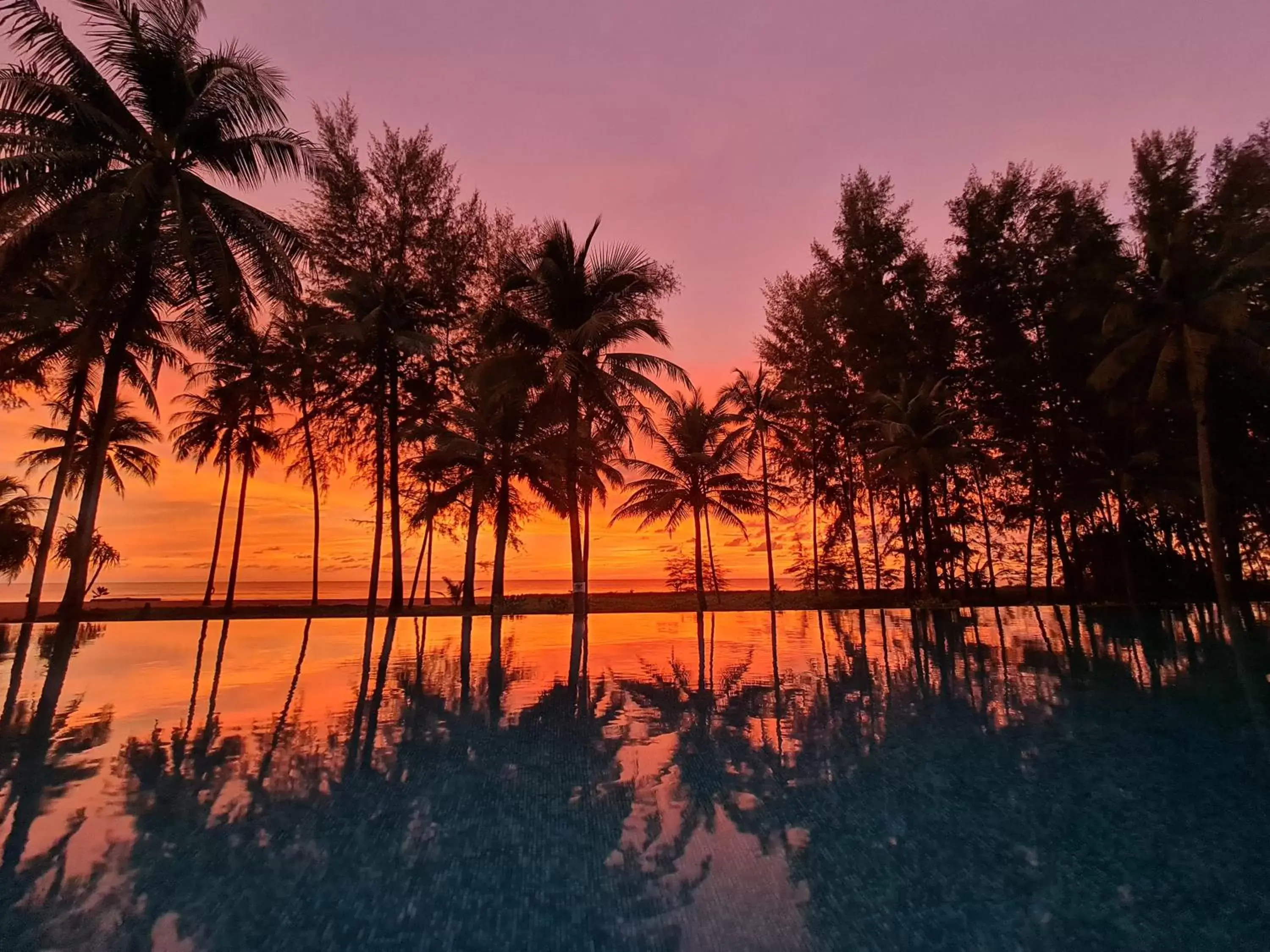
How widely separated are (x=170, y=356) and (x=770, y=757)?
2016cm

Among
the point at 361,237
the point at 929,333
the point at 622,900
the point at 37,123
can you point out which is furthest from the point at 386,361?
the point at 929,333

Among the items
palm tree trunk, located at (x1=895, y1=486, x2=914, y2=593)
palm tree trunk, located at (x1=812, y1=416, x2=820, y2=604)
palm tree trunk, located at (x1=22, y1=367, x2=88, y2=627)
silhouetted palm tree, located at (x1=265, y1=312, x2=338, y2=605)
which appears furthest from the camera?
palm tree trunk, located at (x1=812, y1=416, x2=820, y2=604)

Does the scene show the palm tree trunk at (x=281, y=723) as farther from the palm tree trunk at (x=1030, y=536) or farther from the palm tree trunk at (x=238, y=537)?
the palm tree trunk at (x=1030, y=536)

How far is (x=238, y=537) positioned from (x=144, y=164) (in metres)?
16.0

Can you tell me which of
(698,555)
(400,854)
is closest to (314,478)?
(698,555)

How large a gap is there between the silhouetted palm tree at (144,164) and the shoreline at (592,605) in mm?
7297

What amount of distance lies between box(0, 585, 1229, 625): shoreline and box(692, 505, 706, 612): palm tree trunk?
455 millimetres

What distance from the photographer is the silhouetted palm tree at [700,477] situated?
26094 mm

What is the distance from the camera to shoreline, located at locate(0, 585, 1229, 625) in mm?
20391

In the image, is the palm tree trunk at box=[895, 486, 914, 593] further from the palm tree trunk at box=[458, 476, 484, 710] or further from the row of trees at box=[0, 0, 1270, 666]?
the palm tree trunk at box=[458, 476, 484, 710]

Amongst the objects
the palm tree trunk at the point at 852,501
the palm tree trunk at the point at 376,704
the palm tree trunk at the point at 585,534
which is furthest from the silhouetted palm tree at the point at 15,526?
the palm tree trunk at the point at 852,501

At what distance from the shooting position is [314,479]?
22312 millimetres

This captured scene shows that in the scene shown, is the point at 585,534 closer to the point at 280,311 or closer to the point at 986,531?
the point at 280,311

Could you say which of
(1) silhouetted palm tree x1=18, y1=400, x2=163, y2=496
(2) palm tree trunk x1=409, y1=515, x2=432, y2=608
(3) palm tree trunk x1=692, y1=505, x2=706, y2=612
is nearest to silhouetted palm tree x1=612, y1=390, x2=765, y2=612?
(3) palm tree trunk x1=692, y1=505, x2=706, y2=612
